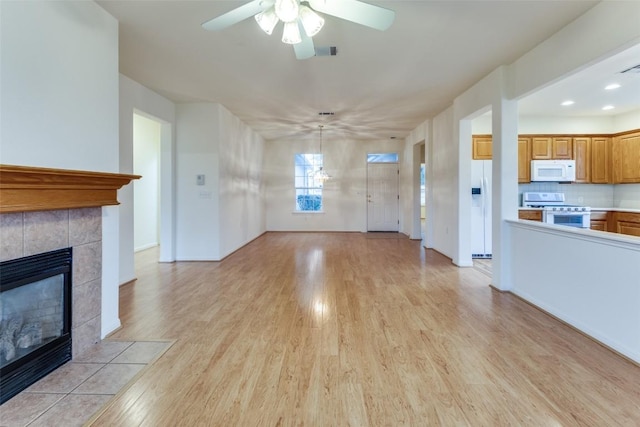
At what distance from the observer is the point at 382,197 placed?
9.38 meters

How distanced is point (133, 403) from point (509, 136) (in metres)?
4.32

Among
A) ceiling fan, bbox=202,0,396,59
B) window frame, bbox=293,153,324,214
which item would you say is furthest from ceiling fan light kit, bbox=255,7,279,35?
window frame, bbox=293,153,324,214

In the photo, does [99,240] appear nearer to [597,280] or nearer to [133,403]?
[133,403]

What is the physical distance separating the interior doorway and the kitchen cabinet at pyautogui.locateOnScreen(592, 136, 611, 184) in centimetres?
449

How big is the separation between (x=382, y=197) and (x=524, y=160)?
416 centimetres

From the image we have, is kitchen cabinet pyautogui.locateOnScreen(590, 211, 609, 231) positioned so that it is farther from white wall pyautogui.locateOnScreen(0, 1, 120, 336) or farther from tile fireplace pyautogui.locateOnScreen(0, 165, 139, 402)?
white wall pyautogui.locateOnScreen(0, 1, 120, 336)

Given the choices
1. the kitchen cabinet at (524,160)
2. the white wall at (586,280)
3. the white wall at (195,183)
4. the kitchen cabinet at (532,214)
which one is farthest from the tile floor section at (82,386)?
the kitchen cabinet at (524,160)

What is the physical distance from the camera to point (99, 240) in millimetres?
2568

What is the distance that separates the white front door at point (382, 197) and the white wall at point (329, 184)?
7.2 inches

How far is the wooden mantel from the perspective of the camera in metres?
1.70

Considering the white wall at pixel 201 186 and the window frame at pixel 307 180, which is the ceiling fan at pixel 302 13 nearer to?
the white wall at pixel 201 186

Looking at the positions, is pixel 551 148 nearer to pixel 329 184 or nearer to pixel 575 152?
pixel 575 152

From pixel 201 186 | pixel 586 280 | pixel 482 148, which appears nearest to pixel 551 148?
pixel 482 148

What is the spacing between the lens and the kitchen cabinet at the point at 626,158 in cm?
522
